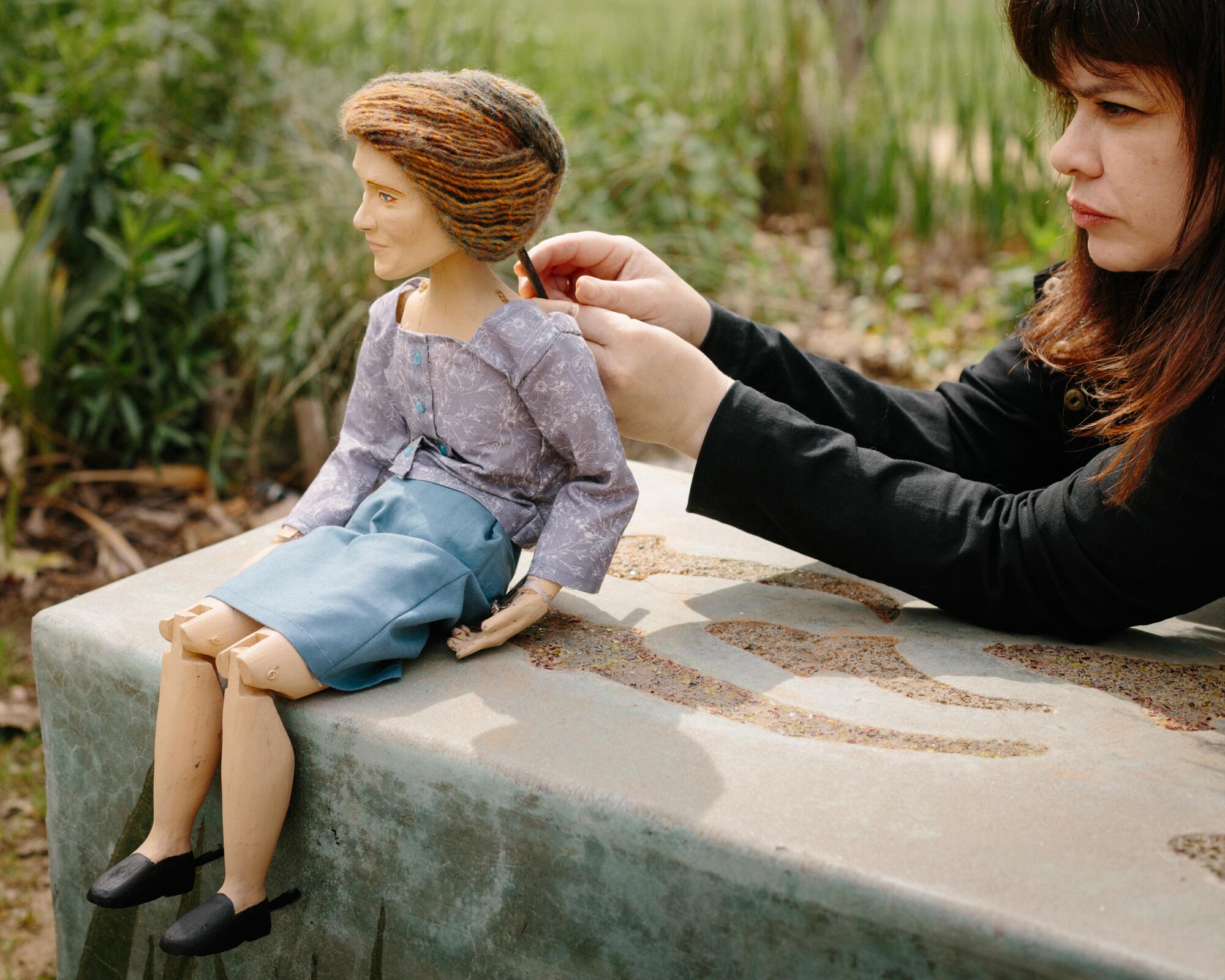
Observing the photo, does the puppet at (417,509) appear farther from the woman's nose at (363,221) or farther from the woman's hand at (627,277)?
the woman's hand at (627,277)

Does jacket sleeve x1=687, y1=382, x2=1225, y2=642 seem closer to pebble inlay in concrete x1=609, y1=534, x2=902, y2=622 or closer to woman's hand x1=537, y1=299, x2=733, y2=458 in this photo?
woman's hand x1=537, y1=299, x2=733, y2=458

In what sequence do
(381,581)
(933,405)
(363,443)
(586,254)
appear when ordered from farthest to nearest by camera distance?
(933,405) < (586,254) < (363,443) < (381,581)

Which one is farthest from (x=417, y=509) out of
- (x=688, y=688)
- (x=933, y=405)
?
(x=933, y=405)

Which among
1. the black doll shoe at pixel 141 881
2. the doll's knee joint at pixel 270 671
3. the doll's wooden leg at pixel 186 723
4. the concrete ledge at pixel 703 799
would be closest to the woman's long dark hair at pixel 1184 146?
the concrete ledge at pixel 703 799

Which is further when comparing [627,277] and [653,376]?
[627,277]

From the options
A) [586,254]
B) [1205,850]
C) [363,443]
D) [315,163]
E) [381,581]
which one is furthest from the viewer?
[315,163]

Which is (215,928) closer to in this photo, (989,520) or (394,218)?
(394,218)

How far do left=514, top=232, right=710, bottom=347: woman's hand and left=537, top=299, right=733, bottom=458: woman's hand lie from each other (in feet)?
0.66

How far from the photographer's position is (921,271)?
457 cm

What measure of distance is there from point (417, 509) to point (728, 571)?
60 centimetres

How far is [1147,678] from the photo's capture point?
1.64 metres

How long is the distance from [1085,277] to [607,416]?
789mm

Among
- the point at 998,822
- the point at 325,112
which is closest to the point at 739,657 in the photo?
the point at 998,822

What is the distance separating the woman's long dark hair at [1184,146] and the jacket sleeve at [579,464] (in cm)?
65
